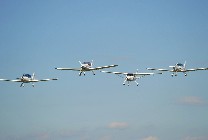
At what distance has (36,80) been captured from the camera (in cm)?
16088

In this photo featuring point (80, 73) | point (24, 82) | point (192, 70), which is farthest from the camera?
point (192, 70)

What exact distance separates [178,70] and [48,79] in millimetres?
47786

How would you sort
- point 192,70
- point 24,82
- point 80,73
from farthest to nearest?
point 192,70 < point 24,82 < point 80,73

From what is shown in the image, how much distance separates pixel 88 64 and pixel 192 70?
43.7 meters

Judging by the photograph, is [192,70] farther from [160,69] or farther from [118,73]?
[118,73]

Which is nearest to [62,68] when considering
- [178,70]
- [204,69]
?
[178,70]

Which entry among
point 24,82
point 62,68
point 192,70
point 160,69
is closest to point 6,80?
point 24,82

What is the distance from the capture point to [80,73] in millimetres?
149000

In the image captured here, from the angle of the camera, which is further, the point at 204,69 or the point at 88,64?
the point at 204,69

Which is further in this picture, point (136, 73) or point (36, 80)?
point (136, 73)

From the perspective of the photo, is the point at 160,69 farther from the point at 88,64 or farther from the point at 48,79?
the point at 48,79

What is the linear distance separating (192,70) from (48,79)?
183 feet

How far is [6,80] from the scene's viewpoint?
156 metres

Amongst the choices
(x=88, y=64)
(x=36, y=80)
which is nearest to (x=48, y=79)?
(x=36, y=80)
